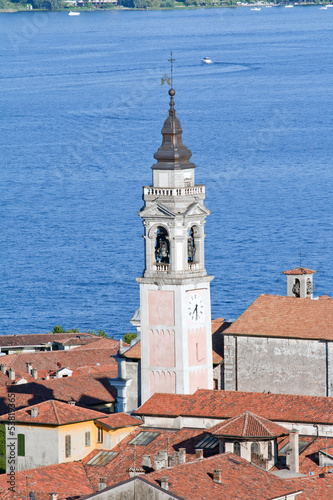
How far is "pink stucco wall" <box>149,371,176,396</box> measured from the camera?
49.9 metres

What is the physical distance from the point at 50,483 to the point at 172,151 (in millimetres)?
13269

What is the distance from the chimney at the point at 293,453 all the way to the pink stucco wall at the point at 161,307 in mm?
9518

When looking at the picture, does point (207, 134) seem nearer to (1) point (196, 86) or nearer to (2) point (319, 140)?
(2) point (319, 140)

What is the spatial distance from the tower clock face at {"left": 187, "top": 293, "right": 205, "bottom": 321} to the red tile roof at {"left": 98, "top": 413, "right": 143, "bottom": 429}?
4.35 metres

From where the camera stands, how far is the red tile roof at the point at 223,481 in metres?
Result: 35.7

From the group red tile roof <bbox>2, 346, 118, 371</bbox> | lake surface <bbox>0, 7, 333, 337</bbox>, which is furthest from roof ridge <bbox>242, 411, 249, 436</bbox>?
lake surface <bbox>0, 7, 333, 337</bbox>

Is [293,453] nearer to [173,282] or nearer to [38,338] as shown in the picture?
[173,282]

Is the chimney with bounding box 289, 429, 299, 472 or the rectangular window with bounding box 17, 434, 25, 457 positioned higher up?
the chimney with bounding box 289, 429, 299, 472

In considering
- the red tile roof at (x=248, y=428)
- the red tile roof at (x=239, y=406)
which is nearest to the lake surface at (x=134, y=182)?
the red tile roof at (x=239, y=406)

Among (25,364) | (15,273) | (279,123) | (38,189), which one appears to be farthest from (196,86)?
(25,364)

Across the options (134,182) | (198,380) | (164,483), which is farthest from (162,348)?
(134,182)

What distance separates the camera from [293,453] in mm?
41125

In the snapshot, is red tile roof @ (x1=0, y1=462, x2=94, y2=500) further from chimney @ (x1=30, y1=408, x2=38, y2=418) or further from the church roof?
the church roof

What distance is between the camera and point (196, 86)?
185 metres
